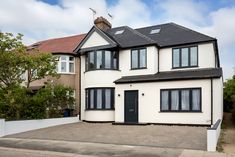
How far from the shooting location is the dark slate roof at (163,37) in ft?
72.3

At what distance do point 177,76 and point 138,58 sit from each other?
13.4ft

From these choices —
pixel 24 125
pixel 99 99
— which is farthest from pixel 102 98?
pixel 24 125

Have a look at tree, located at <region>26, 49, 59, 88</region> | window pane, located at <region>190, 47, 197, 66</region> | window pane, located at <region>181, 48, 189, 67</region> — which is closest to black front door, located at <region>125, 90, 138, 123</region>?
window pane, located at <region>181, 48, 189, 67</region>

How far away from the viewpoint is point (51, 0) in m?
15.8

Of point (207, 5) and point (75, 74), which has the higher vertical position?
point (207, 5)

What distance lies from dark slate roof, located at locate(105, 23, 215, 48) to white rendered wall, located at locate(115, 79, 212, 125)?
3451 mm

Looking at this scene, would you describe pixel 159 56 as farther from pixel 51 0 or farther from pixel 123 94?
pixel 51 0

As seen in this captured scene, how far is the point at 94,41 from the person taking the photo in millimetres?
24406

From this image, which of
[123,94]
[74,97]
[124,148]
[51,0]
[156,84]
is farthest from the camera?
[74,97]

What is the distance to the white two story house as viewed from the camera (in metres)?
19.5

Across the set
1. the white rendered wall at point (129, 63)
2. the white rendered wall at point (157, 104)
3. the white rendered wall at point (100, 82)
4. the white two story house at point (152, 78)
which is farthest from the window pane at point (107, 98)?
the white rendered wall at point (129, 63)

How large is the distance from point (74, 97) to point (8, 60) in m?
7.49

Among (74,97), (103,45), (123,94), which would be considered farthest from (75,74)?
(123,94)

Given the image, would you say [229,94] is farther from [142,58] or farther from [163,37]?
[142,58]
